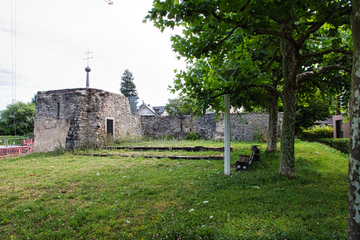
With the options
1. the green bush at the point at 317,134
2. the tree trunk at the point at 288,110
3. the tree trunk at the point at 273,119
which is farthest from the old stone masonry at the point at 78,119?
the tree trunk at the point at 288,110

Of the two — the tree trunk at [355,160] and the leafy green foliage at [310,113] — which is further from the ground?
the leafy green foliage at [310,113]

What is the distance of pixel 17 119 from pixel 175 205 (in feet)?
118

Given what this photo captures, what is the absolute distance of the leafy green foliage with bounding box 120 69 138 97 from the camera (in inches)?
1695

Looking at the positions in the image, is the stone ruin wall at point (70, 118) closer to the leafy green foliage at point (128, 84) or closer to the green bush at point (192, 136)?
the green bush at point (192, 136)

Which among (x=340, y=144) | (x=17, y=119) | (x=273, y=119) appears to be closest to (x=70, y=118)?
(x=273, y=119)

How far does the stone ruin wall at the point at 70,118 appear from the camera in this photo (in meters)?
11.0

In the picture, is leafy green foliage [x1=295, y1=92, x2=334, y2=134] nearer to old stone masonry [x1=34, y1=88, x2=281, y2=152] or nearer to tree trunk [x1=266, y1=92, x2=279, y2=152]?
old stone masonry [x1=34, y1=88, x2=281, y2=152]

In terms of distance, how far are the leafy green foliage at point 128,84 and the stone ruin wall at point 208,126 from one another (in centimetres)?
2768

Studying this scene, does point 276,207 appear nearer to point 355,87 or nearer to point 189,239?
point 189,239

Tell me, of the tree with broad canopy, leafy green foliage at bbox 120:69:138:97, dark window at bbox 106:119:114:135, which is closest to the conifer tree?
leafy green foliage at bbox 120:69:138:97

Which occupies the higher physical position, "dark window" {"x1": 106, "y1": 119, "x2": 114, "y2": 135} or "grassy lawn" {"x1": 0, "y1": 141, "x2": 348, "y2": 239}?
"dark window" {"x1": 106, "y1": 119, "x2": 114, "y2": 135}

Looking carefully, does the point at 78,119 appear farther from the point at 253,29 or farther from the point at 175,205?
the point at 253,29

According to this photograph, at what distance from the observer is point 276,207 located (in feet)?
10.5

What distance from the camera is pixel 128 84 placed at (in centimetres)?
4356
